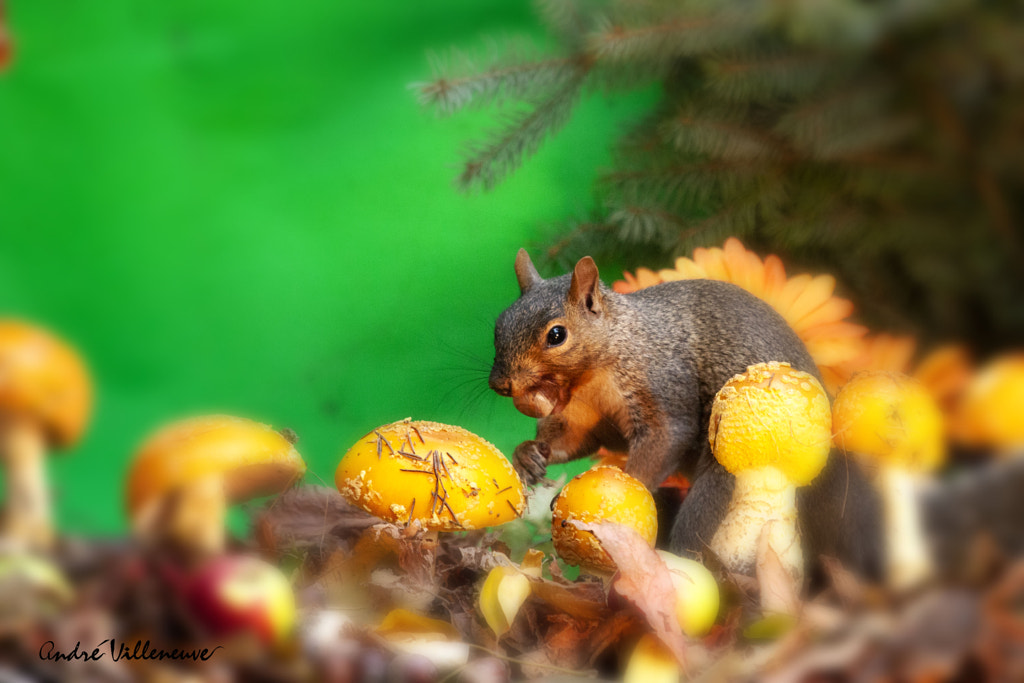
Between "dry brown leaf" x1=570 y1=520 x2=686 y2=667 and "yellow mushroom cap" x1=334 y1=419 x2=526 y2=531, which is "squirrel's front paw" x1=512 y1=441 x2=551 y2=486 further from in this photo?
"dry brown leaf" x1=570 y1=520 x2=686 y2=667

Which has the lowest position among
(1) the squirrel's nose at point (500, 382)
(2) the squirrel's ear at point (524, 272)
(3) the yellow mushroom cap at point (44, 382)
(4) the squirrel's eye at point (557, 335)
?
(3) the yellow mushroom cap at point (44, 382)

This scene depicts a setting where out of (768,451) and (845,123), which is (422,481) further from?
(845,123)

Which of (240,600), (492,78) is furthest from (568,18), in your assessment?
(240,600)

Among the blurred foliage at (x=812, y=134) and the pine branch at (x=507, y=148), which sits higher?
the pine branch at (x=507, y=148)

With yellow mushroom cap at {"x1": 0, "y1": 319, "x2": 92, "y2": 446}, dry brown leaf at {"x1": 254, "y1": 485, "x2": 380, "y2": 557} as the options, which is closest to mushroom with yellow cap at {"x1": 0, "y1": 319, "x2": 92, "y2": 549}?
yellow mushroom cap at {"x1": 0, "y1": 319, "x2": 92, "y2": 446}

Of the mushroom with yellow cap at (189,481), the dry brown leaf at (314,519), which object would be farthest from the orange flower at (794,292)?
the mushroom with yellow cap at (189,481)
